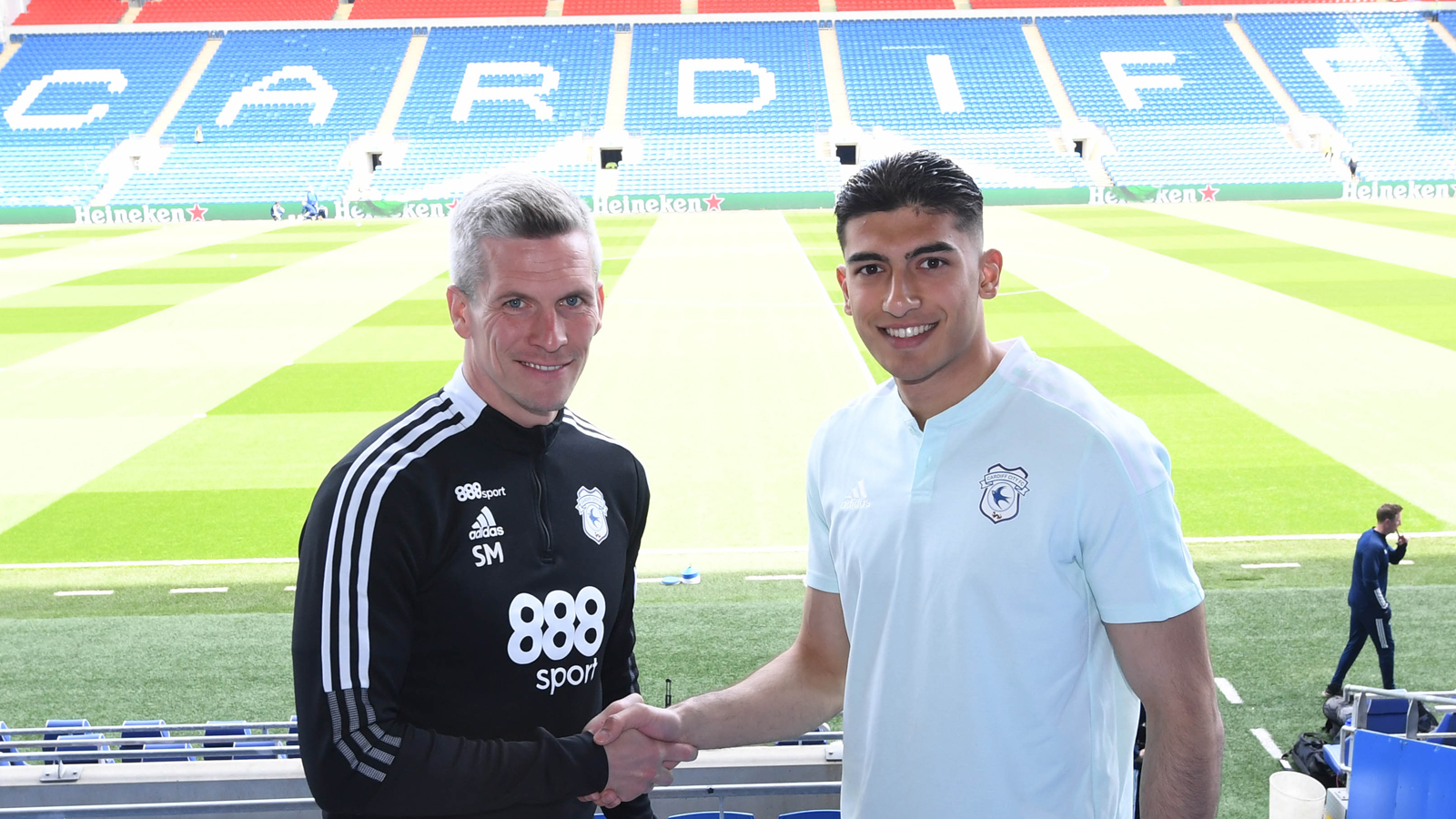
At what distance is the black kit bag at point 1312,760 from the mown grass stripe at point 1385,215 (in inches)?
1011

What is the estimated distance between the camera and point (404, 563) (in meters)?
2.54

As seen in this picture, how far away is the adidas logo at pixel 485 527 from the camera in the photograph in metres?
2.65

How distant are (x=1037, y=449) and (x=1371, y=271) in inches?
943

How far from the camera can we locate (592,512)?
114 inches

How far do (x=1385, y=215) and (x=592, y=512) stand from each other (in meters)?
36.8

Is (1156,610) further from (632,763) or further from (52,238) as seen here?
(52,238)

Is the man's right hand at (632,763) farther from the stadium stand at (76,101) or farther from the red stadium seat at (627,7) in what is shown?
the red stadium seat at (627,7)

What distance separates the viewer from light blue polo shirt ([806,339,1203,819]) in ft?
8.05

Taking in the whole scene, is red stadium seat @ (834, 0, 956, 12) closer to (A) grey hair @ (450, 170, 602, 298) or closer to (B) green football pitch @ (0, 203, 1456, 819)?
(B) green football pitch @ (0, 203, 1456, 819)

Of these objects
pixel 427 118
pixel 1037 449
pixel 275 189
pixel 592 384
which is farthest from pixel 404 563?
pixel 427 118

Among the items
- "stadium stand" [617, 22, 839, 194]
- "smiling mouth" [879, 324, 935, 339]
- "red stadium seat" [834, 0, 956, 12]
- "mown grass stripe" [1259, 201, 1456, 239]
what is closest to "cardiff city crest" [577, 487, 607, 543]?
"smiling mouth" [879, 324, 935, 339]

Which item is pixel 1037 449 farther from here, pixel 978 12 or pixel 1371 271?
pixel 978 12

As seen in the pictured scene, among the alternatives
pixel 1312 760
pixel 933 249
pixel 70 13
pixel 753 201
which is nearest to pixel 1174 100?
pixel 753 201

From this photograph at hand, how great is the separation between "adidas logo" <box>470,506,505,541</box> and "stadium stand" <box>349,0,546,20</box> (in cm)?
5352
